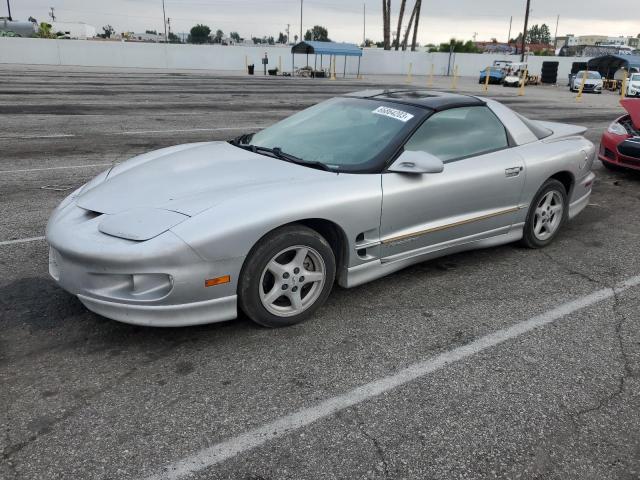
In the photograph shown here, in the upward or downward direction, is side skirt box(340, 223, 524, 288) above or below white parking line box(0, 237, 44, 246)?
above

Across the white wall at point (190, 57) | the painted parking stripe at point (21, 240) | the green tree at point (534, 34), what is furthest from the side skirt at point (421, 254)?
the green tree at point (534, 34)

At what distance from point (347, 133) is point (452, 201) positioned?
896mm

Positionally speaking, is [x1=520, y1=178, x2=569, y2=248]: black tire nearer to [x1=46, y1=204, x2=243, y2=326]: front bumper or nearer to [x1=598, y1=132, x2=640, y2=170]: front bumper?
[x1=46, y1=204, x2=243, y2=326]: front bumper

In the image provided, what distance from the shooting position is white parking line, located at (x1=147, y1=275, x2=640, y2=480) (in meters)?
2.29

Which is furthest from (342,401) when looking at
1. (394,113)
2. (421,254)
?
(394,113)

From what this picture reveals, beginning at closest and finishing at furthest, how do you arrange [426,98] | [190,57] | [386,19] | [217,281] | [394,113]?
[217,281] < [394,113] < [426,98] < [190,57] < [386,19]

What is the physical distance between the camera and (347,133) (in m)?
4.05

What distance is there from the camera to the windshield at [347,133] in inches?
146

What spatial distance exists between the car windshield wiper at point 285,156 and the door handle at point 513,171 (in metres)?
1.54

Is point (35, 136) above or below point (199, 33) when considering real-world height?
below

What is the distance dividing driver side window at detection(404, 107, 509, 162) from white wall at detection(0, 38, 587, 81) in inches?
1631

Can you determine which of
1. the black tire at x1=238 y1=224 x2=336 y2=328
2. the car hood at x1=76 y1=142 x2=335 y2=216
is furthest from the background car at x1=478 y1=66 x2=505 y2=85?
the black tire at x1=238 y1=224 x2=336 y2=328

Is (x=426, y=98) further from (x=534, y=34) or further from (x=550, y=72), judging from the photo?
(x=534, y=34)

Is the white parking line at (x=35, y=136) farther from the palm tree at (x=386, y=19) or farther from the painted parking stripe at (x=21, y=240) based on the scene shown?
the palm tree at (x=386, y=19)
